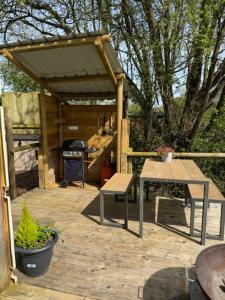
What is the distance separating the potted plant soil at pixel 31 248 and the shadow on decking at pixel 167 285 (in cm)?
86

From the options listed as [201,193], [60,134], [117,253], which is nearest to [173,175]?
[201,193]

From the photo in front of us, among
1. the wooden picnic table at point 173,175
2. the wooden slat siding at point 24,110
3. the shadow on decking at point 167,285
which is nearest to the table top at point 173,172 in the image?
the wooden picnic table at point 173,175

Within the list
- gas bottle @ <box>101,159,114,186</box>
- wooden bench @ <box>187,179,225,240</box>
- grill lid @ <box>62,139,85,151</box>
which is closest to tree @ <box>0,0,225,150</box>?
gas bottle @ <box>101,159,114,186</box>

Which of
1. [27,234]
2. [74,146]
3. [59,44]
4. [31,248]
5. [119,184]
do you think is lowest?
[31,248]

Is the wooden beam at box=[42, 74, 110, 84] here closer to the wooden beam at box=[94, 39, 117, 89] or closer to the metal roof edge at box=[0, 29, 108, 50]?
the wooden beam at box=[94, 39, 117, 89]

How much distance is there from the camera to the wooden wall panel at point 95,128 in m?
4.98

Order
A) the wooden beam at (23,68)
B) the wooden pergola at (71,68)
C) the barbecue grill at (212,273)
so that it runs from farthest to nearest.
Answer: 1. the wooden beam at (23,68)
2. the wooden pergola at (71,68)
3. the barbecue grill at (212,273)

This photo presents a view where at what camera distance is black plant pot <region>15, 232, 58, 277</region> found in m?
2.09

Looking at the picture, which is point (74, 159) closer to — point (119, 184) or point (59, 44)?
point (119, 184)

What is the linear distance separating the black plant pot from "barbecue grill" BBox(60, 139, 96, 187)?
2458 mm

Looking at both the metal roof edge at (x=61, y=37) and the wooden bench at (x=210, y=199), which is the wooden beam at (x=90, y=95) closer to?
the metal roof edge at (x=61, y=37)

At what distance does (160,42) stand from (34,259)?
14.3 feet

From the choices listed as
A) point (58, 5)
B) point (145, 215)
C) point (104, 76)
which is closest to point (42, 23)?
point (58, 5)

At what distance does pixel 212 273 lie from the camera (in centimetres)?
153
